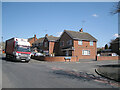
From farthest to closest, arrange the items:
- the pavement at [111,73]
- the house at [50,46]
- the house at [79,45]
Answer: the house at [50,46] → the house at [79,45] → the pavement at [111,73]

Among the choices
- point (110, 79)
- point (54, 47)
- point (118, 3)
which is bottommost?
point (110, 79)

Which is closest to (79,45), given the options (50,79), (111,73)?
(111,73)

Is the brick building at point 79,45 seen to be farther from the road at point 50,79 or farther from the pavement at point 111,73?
the road at point 50,79

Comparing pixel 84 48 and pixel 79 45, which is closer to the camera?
pixel 79 45

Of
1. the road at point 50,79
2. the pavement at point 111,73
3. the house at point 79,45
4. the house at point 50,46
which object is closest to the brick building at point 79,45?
the house at point 79,45

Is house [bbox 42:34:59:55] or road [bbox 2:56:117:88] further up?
house [bbox 42:34:59:55]

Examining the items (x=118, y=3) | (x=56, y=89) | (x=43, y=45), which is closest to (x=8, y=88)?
(x=56, y=89)

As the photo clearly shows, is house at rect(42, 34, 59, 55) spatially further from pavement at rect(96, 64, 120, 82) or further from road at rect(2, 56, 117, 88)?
road at rect(2, 56, 117, 88)

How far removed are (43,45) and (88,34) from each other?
16359mm

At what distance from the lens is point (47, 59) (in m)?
25.8

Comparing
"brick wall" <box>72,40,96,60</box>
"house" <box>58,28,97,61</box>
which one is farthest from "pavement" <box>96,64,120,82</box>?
"brick wall" <box>72,40,96,60</box>

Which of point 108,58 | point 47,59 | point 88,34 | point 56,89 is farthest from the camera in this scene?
point 88,34

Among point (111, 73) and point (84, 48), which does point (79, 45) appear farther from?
point (111, 73)

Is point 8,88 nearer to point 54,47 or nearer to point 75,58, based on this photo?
point 75,58
